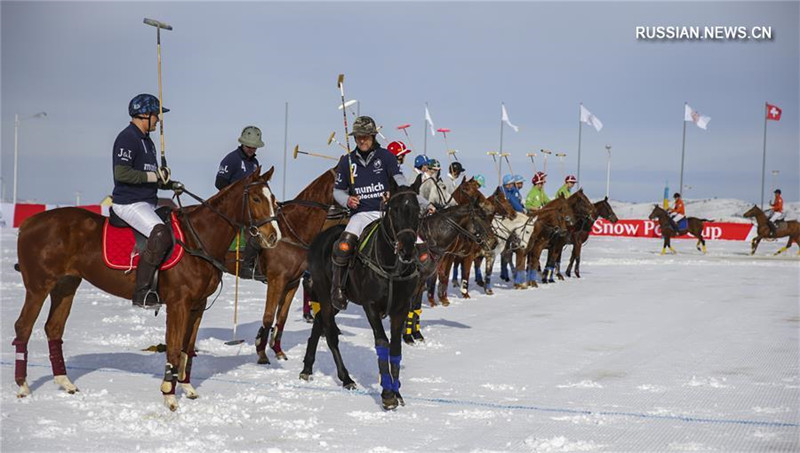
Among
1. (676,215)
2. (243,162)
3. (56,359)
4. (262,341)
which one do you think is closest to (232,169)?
(243,162)

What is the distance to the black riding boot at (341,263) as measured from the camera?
8555 millimetres

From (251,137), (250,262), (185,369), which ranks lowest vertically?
(185,369)

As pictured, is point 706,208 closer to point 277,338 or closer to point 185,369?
point 277,338

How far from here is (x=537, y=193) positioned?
80.9 ft

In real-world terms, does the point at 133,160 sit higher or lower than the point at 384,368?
higher

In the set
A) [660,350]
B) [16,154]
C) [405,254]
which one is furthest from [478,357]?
[16,154]

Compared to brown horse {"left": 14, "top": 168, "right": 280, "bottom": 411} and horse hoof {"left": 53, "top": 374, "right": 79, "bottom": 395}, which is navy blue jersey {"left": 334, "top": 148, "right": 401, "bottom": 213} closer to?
brown horse {"left": 14, "top": 168, "right": 280, "bottom": 411}

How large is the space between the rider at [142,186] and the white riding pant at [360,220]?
194cm

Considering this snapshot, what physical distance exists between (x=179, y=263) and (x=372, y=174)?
240cm

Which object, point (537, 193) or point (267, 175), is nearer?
point (267, 175)

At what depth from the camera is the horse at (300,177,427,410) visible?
309 inches

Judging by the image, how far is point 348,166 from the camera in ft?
30.2

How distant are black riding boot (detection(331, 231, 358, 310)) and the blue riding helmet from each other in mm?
2464

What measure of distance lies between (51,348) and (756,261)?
29.7 metres
